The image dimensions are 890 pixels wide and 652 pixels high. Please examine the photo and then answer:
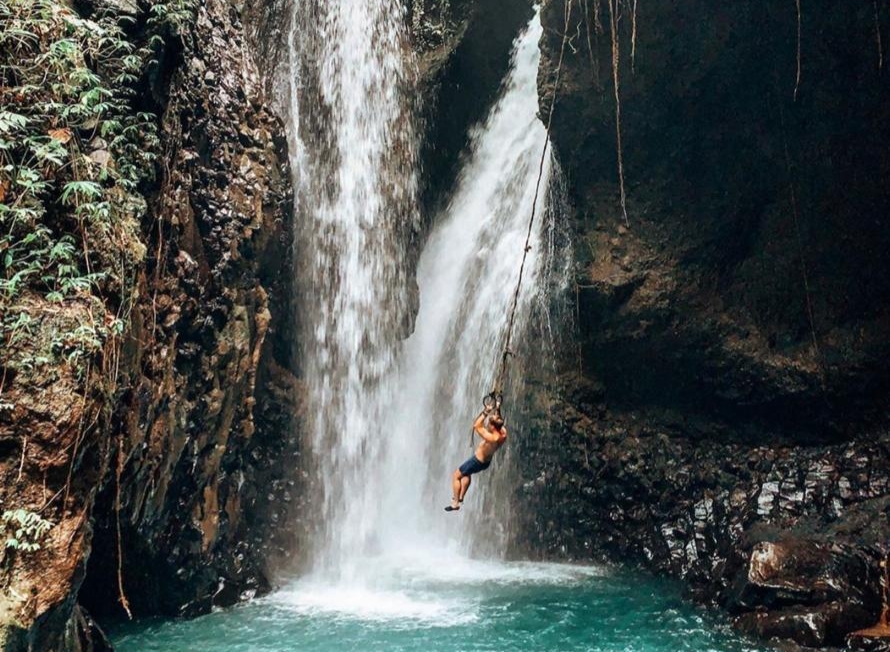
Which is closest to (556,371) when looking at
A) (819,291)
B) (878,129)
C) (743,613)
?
(819,291)

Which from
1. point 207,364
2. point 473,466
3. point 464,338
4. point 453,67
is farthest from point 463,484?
point 453,67

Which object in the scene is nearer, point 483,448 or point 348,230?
point 483,448

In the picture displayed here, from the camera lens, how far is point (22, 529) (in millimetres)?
4125

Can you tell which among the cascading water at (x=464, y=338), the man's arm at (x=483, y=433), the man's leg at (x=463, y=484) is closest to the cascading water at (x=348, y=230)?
the cascading water at (x=464, y=338)

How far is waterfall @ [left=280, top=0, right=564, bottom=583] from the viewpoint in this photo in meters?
10.4

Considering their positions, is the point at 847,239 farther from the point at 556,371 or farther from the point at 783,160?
the point at 556,371

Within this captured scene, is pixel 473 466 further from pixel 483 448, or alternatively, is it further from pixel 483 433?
pixel 483 433

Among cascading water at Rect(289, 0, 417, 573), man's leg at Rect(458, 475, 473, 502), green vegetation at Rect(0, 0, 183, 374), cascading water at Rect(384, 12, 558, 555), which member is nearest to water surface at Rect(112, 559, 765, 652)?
cascading water at Rect(289, 0, 417, 573)

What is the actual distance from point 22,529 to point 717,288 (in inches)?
332

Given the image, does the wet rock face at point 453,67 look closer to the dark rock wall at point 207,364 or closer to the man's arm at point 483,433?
the dark rock wall at point 207,364

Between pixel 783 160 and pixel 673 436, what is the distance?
13.0 feet

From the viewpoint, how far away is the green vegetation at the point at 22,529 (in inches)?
161

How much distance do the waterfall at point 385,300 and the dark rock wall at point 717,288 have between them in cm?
115

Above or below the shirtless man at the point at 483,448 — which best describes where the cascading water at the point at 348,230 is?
above
